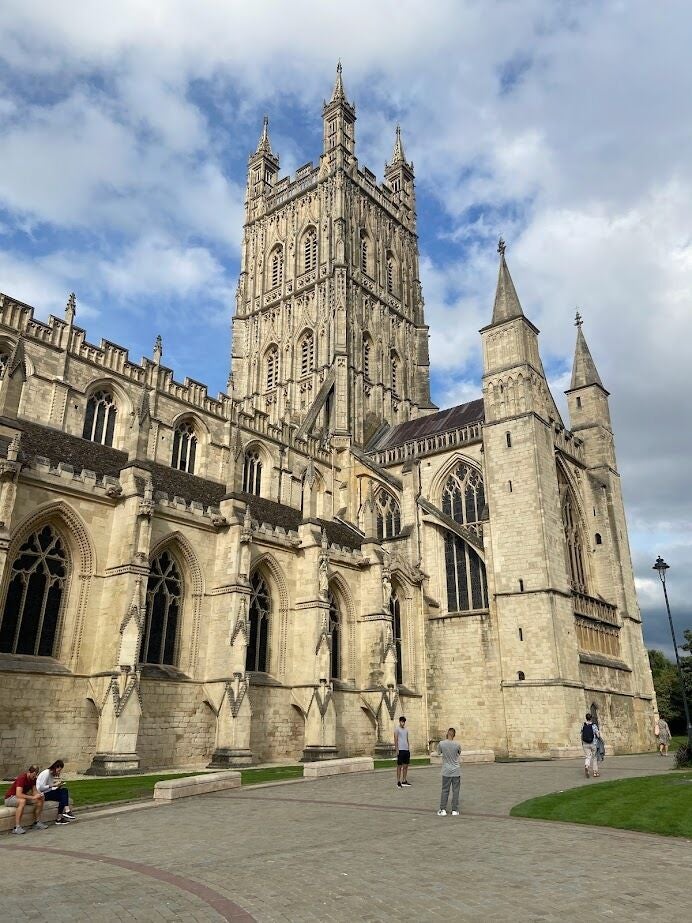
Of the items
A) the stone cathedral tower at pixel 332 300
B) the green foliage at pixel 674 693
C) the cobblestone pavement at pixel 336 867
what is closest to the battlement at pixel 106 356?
the stone cathedral tower at pixel 332 300

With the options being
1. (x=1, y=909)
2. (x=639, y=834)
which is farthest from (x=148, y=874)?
(x=639, y=834)

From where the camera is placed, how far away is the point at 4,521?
18.8m

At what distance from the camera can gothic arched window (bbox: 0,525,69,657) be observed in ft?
64.4

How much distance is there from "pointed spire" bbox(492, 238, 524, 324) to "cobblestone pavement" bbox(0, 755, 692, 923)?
26.5 m

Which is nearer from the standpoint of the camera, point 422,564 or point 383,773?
point 383,773

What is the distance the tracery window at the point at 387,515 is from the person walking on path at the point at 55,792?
2635 cm

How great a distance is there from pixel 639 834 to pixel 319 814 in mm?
5140

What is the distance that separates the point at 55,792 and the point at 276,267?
156 ft

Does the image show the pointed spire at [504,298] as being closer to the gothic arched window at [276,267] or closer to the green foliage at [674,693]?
the gothic arched window at [276,267]

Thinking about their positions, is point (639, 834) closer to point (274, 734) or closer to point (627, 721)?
point (274, 734)

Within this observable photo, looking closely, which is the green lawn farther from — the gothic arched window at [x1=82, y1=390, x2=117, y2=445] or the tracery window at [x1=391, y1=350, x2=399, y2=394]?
the tracery window at [x1=391, y1=350, x2=399, y2=394]

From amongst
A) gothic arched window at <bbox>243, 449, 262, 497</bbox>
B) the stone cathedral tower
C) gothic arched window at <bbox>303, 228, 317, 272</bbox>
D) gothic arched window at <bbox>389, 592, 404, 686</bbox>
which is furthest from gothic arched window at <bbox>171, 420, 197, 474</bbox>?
gothic arched window at <bbox>303, 228, 317, 272</bbox>

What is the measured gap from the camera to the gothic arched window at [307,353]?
48400 mm

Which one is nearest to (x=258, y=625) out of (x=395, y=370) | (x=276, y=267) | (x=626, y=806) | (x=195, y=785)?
(x=195, y=785)
